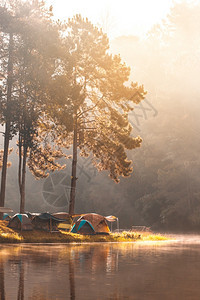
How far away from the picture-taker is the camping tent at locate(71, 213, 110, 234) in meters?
37.2

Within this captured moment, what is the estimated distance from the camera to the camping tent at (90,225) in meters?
37.2

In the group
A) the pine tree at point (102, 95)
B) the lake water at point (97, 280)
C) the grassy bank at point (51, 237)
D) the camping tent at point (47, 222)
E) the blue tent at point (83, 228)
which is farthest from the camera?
the pine tree at point (102, 95)

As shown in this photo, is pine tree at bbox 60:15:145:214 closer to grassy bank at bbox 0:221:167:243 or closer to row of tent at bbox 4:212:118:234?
row of tent at bbox 4:212:118:234

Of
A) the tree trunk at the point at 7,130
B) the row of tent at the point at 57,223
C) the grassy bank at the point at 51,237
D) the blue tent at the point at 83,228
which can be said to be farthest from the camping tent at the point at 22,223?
the blue tent at the point at 83,228

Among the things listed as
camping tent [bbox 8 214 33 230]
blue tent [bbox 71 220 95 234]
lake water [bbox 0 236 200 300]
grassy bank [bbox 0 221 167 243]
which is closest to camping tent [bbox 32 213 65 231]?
grassy bank [bbox 0 221 167 243]

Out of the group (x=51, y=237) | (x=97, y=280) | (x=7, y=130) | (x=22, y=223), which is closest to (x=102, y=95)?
(x=7, y=130)

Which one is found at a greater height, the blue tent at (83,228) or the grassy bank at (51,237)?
the blue tent at (83,228)

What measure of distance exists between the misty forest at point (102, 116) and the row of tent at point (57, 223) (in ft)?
5.03

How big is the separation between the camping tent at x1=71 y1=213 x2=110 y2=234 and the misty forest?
5.08ft

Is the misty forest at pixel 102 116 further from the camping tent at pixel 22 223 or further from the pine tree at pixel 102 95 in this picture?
the camping tent at pixel 22 223

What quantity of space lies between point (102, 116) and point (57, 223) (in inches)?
399

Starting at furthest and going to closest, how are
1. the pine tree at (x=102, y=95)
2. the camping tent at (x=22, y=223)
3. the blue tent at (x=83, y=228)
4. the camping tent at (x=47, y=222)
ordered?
the pine tree at (x=102, y=95) → the blue tent at (x=83, y=228) → the camping tent at (x=47, y=222) → the camping tent at (x=22, y=223)

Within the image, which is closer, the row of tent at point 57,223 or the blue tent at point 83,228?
the row of tent at point 57,223

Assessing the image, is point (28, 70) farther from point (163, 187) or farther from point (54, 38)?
point (163, 187)
